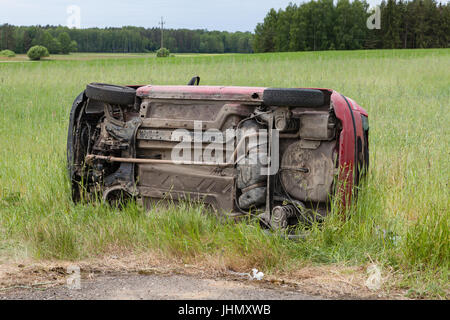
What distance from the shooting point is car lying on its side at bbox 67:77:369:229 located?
181 inches

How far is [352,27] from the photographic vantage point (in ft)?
260

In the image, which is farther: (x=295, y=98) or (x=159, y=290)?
(x=295, y=98)

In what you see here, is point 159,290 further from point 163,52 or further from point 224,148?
point 163,52

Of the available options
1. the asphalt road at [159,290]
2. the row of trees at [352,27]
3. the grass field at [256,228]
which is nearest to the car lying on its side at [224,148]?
the grass field at [256,228]

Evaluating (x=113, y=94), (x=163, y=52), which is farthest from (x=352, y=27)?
(x=113, y=94)

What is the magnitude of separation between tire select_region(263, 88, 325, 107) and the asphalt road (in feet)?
5.15

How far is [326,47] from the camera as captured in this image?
265 ft

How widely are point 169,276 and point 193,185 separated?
1222 millimetres

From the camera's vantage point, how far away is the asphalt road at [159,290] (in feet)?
11.7

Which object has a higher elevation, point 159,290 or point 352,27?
point 352,27

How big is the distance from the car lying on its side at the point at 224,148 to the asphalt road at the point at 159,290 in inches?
41.1

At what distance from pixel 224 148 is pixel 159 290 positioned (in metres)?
1.62

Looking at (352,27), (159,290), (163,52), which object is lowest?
(159,290)

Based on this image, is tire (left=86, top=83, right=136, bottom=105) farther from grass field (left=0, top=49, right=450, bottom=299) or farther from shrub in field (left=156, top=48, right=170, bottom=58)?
shrub in field (left=156, top=48, right=170, bottom=58)
